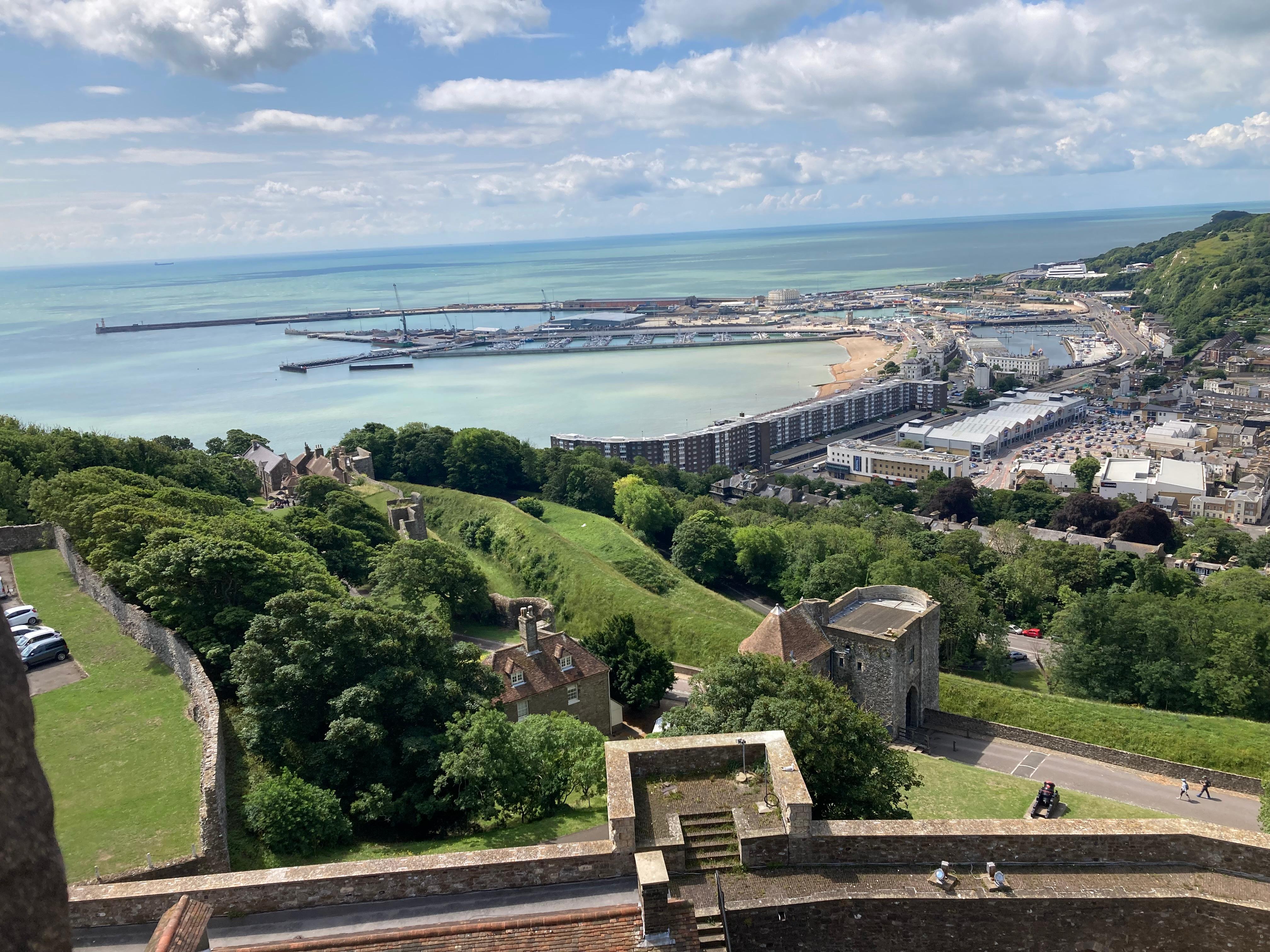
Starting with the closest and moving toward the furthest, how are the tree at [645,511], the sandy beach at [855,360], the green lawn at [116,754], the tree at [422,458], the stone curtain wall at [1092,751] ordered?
the green lawn at [116,754], the stone curtain wall at [1092,751], the tree at [645,511], the tree at [422,458], the sandy beach at [855,360]

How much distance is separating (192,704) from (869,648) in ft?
52.3

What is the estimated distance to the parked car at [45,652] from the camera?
16.8 meters

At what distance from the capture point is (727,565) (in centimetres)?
4053

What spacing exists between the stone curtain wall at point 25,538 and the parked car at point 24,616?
Answer: 19.3 ft

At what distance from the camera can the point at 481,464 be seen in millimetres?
49094

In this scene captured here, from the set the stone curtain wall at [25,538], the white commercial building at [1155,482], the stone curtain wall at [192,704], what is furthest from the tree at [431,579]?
the white commercial building at [1155,482]

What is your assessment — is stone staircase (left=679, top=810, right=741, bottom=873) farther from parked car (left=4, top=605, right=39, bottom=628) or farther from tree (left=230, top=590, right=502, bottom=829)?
parked car (left=4, top=605, right=39, bottom=628)

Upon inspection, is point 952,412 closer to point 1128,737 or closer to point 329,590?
point 1128,737

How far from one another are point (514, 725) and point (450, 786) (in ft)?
5.42

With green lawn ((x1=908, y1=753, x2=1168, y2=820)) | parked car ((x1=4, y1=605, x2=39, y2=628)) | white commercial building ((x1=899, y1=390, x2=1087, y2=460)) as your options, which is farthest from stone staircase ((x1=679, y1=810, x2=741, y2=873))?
white commercial building ((x1=899, y1=390, x2=1087, y2=460))

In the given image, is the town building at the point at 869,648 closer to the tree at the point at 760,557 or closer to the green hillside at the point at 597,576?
the green hillside at the point at 597,576

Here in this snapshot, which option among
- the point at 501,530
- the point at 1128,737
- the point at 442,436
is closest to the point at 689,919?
the point at 1128,737

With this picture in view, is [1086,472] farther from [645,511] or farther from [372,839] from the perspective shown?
[372,839]

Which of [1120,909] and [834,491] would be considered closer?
[1120,909]
